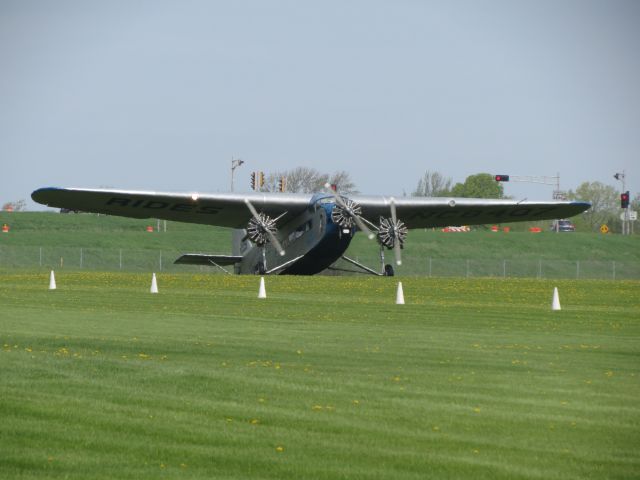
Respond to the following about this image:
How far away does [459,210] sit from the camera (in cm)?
5919

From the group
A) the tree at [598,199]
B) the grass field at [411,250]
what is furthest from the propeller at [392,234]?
the tree at [598,199]

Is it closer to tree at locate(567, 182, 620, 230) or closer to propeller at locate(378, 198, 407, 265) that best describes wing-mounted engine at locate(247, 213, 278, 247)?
propeller at locate(378, 198, 407, 265)

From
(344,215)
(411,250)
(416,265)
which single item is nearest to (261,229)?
(344,215)

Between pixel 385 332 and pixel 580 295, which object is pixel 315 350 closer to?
pixel 385 332

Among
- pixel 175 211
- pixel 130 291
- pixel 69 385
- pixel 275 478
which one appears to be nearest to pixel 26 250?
pixel 175 211

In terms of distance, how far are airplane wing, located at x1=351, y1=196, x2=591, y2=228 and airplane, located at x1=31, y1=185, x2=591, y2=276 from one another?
0.16 feet

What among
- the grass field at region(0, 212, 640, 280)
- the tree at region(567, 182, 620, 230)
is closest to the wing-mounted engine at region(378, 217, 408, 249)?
the grass field at region(0, 212, 640, 280)

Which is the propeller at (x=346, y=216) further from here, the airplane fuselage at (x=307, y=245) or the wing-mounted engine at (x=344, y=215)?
the airplane fuselage at (x=307, y=245)

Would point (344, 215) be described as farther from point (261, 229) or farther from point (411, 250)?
point (411, 250)

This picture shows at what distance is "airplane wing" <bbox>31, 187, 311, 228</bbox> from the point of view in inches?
2012

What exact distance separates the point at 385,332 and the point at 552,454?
12.6 meters

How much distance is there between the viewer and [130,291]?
3903 cm

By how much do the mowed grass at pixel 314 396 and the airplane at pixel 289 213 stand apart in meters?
25.1

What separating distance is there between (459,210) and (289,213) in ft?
28.8
